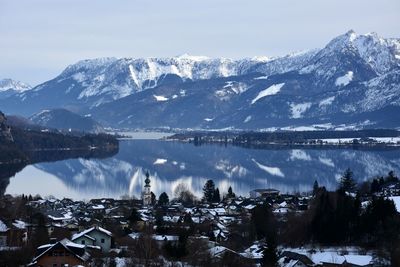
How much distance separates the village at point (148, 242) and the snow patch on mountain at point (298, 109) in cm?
14912

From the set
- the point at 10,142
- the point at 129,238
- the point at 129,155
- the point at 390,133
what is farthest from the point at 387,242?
the point at 390,133

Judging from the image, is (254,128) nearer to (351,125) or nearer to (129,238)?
(351,125)

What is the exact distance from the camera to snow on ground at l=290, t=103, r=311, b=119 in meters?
177

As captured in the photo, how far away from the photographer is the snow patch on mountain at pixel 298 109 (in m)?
177

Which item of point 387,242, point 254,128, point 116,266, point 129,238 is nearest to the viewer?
point 116,266

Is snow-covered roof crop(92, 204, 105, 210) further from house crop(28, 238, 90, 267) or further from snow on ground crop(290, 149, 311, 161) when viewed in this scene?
snow on ground crop(290, 149, 311, 161)

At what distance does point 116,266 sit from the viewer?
14672 millimetres

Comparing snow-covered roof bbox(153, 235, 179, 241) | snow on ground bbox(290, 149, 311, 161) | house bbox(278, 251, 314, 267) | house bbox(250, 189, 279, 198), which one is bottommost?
snow on ground bbox(290, 149, 311, 161)

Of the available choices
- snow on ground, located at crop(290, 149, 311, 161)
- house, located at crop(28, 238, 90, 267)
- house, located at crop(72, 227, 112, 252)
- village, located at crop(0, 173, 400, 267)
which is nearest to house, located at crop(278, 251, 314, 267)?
village, located at crop(0, 173, 400, 267)

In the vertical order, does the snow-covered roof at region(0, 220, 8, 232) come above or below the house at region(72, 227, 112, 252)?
above

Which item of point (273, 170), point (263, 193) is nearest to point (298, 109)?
point (273, 170)

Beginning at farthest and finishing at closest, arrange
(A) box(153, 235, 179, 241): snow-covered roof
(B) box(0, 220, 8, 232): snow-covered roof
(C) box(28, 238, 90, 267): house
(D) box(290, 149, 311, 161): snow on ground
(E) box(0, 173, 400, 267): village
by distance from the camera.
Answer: (D) box(290, 149, 311, 161): snow on ground
(A) box(153, 235, 179, 241): snow-covered roof
(B) box(0, 220, 8, 232): snow-covered roof
(E) box(0, 173, 400, 267): village
(C) box(28, 238, 90, 267): house

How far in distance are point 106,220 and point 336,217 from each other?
8182 millimetres

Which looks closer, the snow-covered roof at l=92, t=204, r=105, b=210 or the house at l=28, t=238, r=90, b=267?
the house at l=28, t=238, r=90, b=267
